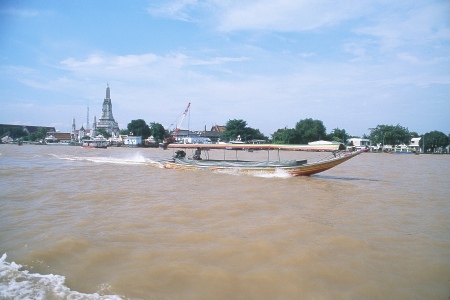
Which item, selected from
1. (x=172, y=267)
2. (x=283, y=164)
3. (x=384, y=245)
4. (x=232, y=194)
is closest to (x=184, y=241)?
(x=172, y=267)

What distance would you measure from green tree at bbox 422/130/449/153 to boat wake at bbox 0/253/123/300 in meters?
55.0

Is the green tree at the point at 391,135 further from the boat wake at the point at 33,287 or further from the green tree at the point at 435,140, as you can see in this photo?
the boat wake at the point at 33,287

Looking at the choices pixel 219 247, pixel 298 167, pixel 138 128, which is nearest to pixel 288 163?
pixel 298 167

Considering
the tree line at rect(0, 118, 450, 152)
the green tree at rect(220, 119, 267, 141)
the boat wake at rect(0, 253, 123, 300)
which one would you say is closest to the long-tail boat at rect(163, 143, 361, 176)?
the boat wake at rect(0, 253, 123, 300)

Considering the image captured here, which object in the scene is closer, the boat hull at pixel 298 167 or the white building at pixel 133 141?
the boat hull at pixel 298 167

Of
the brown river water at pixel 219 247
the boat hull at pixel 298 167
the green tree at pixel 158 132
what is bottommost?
the brown river water at pixel 219 247

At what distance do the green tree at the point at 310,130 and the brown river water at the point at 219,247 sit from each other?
157 feet

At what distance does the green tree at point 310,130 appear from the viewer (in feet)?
181

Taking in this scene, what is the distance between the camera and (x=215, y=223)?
18.4ft

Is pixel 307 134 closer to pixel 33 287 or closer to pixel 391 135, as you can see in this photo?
pixel 391 135

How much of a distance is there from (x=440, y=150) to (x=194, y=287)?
57393 millimetres

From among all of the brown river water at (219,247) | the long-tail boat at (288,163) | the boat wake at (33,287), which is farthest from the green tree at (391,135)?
the boat wake at (33,287)

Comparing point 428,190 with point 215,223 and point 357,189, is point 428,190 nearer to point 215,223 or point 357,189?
point 357,189

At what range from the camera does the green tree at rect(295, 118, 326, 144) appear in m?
55.1
